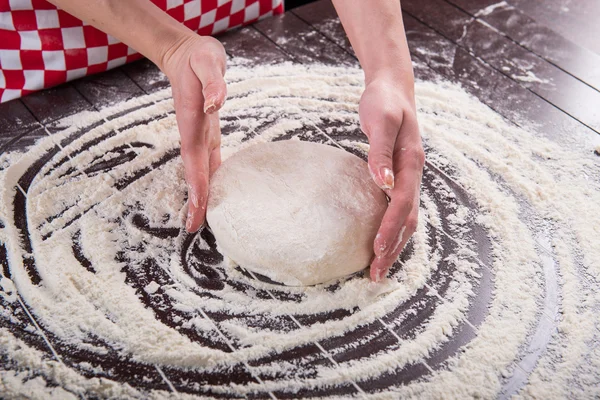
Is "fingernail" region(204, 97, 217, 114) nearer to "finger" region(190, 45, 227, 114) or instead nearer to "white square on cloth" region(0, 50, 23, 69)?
"finger" region(190, 45, 227, 114)

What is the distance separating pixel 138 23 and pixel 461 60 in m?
1.09

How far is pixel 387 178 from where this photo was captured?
4.43 ft

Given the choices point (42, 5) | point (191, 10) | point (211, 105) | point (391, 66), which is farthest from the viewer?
point (191, 10)

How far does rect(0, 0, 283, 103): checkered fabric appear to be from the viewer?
1.88 meters

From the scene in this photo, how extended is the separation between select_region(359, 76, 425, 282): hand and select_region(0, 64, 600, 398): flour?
0.33 feet

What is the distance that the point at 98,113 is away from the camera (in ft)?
→ 6.13

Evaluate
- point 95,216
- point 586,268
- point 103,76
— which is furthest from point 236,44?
point 586,268

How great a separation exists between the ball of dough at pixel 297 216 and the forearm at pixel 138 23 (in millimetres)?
383

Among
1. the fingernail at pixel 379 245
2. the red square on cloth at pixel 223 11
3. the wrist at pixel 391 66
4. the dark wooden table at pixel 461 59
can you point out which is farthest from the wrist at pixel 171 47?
the fingernail at pixel 379 245

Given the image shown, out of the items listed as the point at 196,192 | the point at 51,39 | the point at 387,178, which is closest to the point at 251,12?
the point at 51,39

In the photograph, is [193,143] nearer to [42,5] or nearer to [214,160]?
[214,160]

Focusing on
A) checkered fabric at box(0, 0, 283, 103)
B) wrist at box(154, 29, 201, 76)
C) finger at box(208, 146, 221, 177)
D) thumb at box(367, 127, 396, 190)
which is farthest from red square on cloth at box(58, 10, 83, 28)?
thumb at box(367, 127, 396, 190)

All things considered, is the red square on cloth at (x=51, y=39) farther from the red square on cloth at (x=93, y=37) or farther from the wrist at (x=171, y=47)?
the wrist at (x=171, y=47)

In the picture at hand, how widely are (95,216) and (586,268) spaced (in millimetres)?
1197
